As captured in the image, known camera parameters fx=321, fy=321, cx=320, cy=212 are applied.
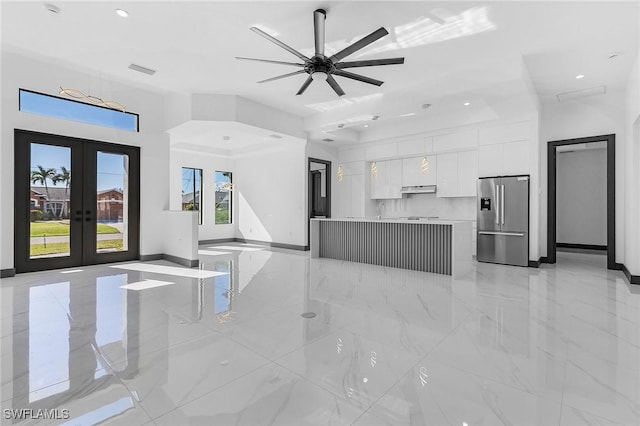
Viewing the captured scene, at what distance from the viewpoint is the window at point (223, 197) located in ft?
35.0

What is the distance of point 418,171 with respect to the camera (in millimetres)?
8094

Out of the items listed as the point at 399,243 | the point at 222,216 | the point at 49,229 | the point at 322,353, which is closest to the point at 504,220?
the point at 399,243

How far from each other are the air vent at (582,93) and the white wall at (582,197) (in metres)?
3.10

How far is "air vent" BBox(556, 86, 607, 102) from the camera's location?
19.2 feet

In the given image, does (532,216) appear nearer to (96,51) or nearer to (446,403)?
(446,403)

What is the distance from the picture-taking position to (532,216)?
248 inches

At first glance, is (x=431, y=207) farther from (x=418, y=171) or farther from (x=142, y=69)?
(x=142, y=69)

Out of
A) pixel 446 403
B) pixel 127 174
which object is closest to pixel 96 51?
pixel 127 174

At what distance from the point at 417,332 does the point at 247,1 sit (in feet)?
12.8

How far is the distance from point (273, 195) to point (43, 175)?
524 centimetres

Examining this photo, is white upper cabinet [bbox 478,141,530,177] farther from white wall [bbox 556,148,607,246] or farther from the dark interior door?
the dark interior door

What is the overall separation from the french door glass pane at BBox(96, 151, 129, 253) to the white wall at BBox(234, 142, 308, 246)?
3.85 meters

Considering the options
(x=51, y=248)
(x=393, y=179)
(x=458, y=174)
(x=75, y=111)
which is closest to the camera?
(x=51, y=248)

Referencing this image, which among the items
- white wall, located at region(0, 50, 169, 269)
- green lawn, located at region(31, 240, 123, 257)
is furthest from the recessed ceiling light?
green lawn, located at region(31, 240, 123, 257)
